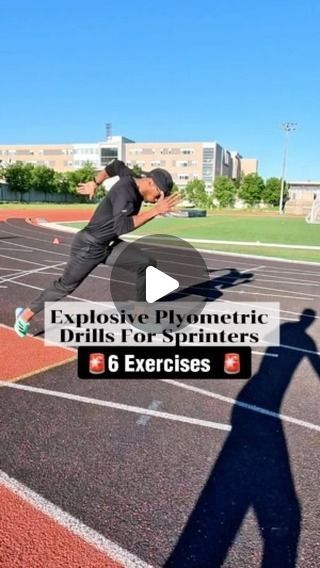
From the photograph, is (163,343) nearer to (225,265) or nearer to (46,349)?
(46,349)

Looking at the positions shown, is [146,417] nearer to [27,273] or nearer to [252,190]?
[27,273]

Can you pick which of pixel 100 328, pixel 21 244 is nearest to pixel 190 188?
pixel 21 244

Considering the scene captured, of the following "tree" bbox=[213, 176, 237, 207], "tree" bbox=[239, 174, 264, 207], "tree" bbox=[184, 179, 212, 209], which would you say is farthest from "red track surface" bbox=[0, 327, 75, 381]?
"tree" bbox=[239, 174, 264, 207]

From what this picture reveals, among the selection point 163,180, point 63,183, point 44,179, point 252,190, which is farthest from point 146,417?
point 252,190

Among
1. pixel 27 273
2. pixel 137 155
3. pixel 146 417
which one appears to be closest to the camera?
pixel 146 417

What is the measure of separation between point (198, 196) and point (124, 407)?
268ft

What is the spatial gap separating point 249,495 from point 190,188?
85.9m

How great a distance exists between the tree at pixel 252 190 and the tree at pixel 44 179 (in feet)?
142

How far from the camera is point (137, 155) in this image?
120812mm

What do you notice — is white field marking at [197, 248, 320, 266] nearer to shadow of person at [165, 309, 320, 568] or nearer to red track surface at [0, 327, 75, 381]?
red track surface at [0, 327, 75, 381]

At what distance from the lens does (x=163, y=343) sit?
5.30m

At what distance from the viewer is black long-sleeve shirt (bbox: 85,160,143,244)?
4.38 meters

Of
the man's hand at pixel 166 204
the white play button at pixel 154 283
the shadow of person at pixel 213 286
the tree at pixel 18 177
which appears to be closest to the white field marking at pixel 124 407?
the man's hand at pixel 166 204

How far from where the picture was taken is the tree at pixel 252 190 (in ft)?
307
